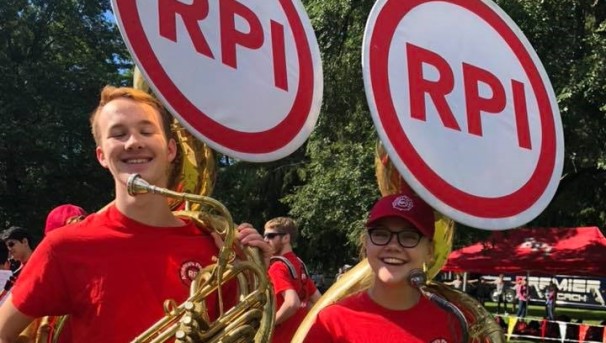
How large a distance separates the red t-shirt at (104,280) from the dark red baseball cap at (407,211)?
587 mm

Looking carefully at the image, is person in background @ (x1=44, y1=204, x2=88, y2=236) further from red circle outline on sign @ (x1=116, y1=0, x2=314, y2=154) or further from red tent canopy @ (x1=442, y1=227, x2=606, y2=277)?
red tent canopy @ (x1=442, y1=227, x2=606, y2=277)

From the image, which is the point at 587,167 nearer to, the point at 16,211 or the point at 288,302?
the point at 288,302

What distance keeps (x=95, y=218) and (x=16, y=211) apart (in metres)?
19.3

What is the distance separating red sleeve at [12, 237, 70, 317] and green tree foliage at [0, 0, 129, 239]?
1836 centimetres

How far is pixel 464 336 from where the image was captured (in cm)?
248

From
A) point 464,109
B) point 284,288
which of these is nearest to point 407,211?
point 464,109

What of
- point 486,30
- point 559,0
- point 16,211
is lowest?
point 16,211

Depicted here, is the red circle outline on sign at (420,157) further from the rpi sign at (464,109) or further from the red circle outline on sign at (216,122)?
the red circle outline on sign at (216,122)

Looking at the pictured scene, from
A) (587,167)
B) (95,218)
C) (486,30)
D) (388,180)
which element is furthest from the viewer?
(587,167)

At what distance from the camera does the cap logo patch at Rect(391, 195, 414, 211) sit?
96.4 inches

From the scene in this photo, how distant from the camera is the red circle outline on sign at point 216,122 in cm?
229

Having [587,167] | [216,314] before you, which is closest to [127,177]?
[216,314]

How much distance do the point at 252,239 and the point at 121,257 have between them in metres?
0.40

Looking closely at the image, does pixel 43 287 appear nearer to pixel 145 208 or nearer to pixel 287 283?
pixel 145 208
